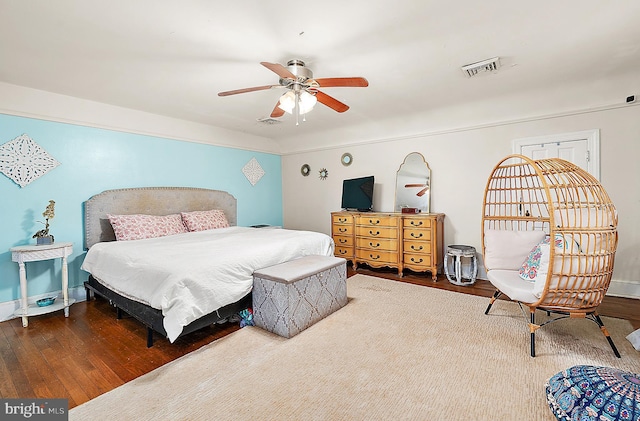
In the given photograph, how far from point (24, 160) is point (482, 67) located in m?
4.85

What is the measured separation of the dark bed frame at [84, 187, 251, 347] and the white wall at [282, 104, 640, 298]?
1.62 meters

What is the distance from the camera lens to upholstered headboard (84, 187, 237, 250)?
11.5 feet

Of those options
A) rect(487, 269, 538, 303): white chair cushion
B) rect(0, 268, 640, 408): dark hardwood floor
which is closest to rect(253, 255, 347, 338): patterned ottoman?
rect(0, 268, 640, 408): dark hardwood floor

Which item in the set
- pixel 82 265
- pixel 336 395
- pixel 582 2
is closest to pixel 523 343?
pixel 336 395

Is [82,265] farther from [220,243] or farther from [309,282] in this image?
[309,282]

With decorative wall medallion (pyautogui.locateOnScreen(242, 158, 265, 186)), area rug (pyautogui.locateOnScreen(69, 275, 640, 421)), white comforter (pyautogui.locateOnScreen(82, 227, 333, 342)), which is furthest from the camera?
decorative wall medallion (pyautogui.locateOnScreen(242, 158, 265, 186))

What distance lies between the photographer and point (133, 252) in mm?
2695

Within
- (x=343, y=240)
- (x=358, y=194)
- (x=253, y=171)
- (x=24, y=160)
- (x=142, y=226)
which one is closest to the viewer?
(x=24, y=160)

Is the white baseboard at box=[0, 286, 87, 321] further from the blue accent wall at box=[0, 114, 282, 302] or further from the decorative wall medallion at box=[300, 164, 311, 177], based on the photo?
the decorative wall medallion at box=[300, 164, 311, 177]

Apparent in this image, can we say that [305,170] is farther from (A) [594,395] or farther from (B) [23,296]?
(A) [594,395]

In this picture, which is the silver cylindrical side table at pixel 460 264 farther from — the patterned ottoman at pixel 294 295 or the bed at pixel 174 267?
Answer: the patterned ottoman at pixel 294 295

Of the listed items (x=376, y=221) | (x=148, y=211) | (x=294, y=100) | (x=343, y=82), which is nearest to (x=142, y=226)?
(x=148, y=211)

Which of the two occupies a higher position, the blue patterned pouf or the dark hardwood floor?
the blue patterned pouf

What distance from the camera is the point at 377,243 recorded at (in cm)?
443
